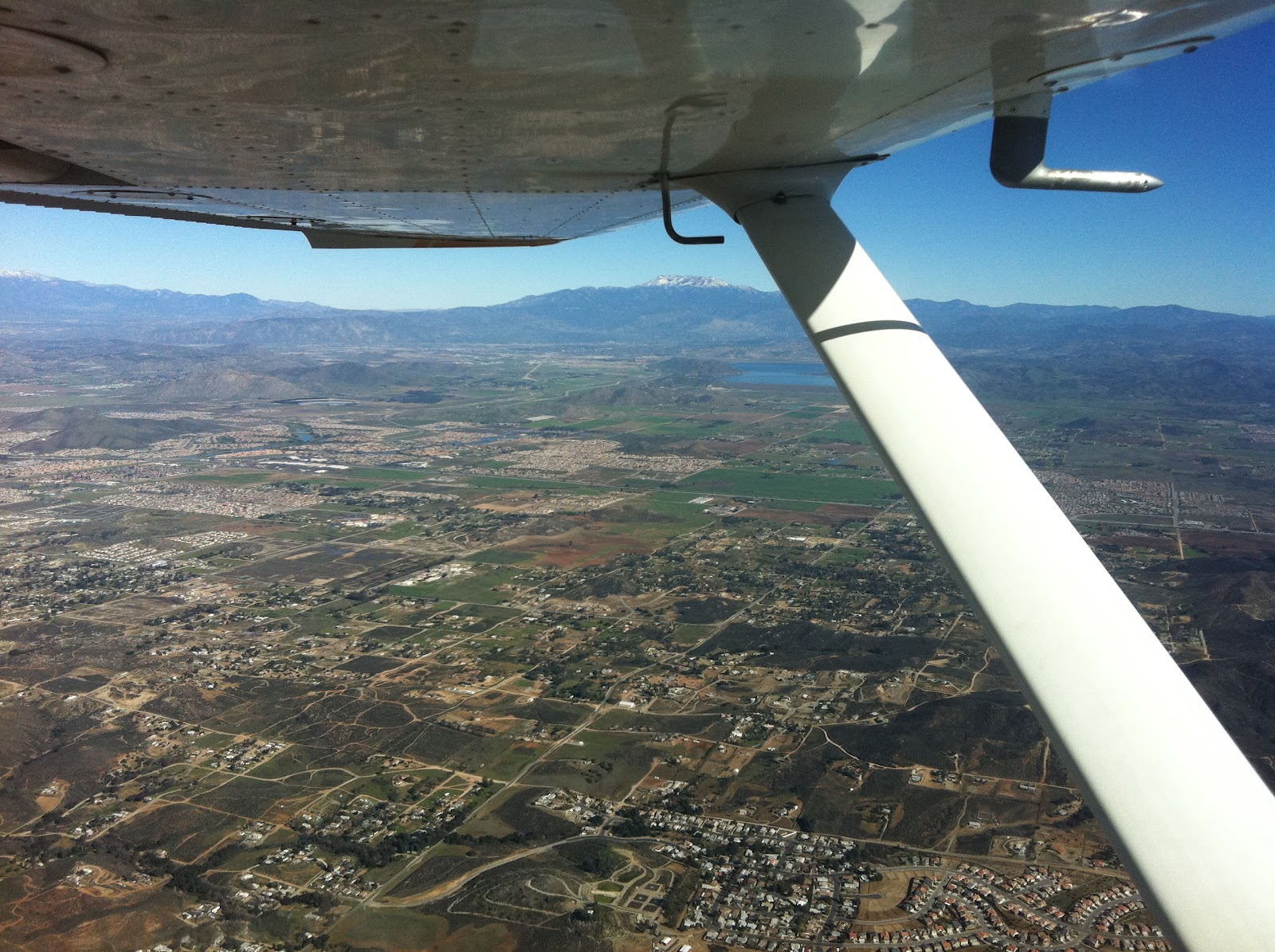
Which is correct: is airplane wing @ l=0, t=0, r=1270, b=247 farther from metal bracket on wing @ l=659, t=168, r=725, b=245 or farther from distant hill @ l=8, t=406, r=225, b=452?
distant hill @ l=8, t=406, r=225, b=452

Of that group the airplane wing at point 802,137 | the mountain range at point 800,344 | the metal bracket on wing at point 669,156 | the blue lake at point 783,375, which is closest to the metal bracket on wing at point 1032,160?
the airplane wing at point 802,137

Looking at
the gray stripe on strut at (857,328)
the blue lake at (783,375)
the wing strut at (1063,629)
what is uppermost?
the gray stripe on strut at (857,328)

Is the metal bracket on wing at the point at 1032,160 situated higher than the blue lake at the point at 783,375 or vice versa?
the metal bracket on wing at the point at 1032,160

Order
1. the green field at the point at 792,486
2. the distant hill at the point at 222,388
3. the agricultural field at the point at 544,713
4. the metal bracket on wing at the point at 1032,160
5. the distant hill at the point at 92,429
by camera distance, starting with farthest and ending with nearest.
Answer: the distant hill at the point at 222,388 < the distant hill at the point at 92,429 < the green field at the point at 792,486 < the agricultural field at the point at 544,713 < the metal bracket on wing at the point at 1032,160

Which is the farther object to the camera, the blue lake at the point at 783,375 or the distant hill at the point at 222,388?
the blue lake at the point at 783,375

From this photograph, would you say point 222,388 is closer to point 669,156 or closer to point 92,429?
point 92,429

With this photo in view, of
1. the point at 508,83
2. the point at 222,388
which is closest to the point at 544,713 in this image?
the point at 508,83

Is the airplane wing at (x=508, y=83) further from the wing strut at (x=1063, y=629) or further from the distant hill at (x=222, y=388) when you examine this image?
the distant hill at (x=222, y=388)

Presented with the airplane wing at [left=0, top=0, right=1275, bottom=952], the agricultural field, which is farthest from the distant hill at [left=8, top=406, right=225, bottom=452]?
the airplane wing at [left=0, top=0, right=1275, bottom=952]

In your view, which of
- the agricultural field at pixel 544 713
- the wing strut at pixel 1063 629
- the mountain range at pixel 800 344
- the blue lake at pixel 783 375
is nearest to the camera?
the wing strut at pixel 1063 629

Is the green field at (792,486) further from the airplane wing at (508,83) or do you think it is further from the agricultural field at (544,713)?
the airplane wing at (508,83)
